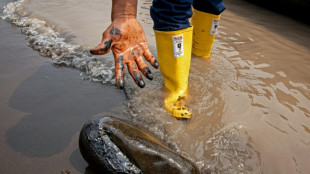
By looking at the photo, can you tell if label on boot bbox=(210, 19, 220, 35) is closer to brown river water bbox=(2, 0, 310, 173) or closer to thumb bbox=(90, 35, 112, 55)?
brown river water bbox=(2, 0, 310, 173)

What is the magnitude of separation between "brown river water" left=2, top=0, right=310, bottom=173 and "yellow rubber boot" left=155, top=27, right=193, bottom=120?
0.27 feet

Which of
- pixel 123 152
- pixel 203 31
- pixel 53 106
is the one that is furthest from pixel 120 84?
pixel 203 31

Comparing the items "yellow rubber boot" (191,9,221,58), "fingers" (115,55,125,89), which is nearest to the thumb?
"fingers" (115,55,125,89)

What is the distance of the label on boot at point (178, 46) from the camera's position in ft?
5.58

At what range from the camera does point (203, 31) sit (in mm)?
2393

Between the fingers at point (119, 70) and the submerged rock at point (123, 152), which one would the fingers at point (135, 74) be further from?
the submerged rock at point (123, 152)

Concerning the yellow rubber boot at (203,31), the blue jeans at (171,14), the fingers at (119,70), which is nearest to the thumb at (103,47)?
the fingers at (119,70)

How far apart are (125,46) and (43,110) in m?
0.75

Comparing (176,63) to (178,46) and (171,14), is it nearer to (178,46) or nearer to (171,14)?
(178,46)

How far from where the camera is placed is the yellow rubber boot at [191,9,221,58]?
2.30 meters

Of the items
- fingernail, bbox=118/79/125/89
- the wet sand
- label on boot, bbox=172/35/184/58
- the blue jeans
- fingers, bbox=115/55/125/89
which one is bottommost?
the wet sand

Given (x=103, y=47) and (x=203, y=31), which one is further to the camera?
(x=203, y=31)

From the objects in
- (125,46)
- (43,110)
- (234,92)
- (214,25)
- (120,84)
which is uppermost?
(214,25)

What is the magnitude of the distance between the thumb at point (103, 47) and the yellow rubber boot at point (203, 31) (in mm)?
1183
